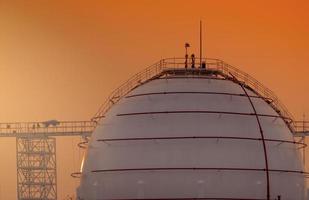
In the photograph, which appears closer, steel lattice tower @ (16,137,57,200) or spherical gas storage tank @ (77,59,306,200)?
spherical gas storage tank @ (77,59,306,200)

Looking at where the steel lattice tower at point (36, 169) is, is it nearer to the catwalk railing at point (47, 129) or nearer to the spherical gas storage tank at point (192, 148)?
the catwalk railing at point (47, 129)

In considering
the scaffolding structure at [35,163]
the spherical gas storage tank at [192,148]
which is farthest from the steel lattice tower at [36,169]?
the spherical gas storage tank at [192,148]

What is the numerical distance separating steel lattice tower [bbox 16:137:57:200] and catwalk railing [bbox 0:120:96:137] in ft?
3.07

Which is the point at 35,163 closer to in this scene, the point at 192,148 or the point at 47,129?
the point at 47,129

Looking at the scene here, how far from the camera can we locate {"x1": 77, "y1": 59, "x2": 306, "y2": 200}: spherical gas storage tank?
116 feet

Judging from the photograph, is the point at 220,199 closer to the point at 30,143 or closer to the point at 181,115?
the point at 181,115

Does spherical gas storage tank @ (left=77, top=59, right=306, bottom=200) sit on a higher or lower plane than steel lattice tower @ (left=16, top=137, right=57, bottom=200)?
higher

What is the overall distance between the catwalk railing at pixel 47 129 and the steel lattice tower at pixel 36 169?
3.07ft

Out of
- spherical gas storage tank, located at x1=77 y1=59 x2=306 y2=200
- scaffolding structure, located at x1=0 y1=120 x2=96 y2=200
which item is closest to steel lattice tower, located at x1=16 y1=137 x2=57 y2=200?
scaffolding structure, located at x1=0 y1=120 x2=96 y2=200

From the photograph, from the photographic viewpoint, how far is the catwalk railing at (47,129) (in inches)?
2862

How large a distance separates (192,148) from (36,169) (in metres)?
44.8

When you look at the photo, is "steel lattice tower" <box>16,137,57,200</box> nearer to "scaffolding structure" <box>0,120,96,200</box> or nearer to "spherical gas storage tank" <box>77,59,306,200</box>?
"scaffolding structure" <box>0,120,96,200</box>

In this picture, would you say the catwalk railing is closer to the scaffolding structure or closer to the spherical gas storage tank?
the scaffolding structure

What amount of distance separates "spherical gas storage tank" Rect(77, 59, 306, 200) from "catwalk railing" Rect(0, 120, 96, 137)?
32.7m
